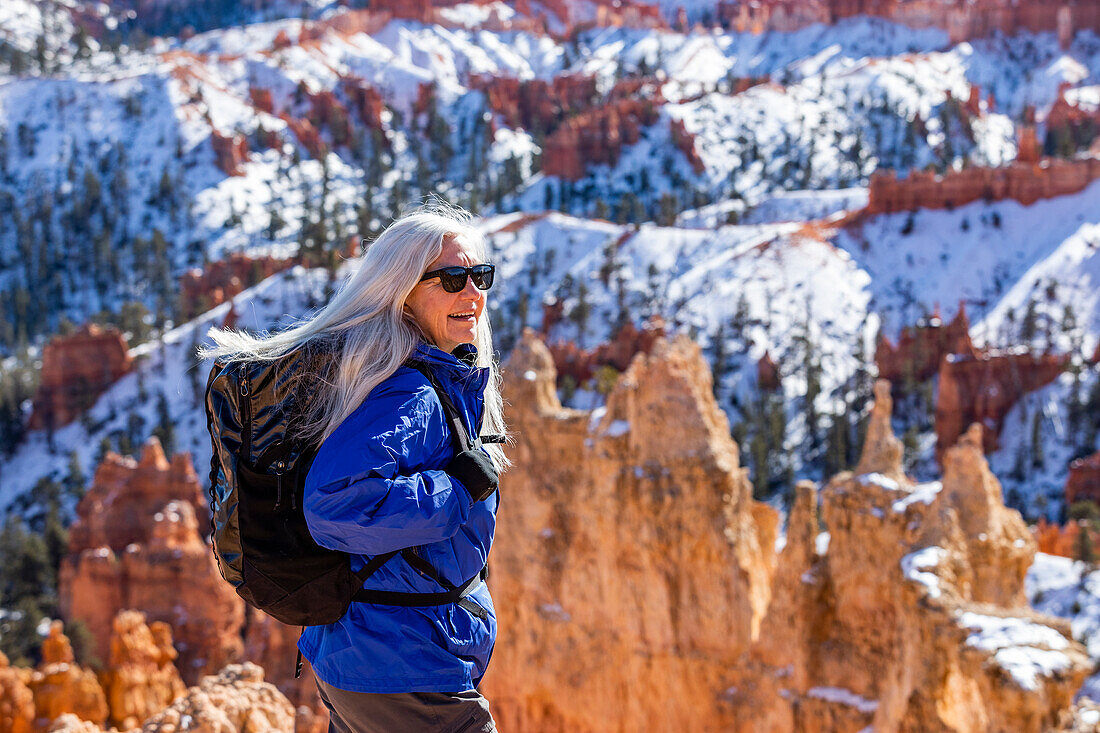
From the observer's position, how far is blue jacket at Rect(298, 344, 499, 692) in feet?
7.88

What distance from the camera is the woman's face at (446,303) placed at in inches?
109

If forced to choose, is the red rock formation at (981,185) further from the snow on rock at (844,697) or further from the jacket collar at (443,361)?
the jacket collar at (443,361)

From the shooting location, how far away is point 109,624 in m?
23.5

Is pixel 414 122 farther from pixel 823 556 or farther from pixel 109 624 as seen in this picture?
pixel 823 556

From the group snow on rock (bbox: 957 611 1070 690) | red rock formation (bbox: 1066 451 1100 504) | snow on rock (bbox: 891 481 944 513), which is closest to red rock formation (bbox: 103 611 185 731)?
snow on rock (bbox: 891 481 944 513)

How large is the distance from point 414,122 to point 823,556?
9351cm

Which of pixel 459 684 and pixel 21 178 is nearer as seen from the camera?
pixel 459 684

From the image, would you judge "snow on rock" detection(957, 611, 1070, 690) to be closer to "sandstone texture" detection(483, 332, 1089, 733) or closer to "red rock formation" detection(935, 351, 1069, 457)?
"sandstone texture" detection(483, 332, 1089, 733)

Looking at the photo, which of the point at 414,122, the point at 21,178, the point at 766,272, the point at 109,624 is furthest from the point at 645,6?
the point at 109,624

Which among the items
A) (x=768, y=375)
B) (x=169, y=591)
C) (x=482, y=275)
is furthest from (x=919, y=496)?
(x=768, y=375)

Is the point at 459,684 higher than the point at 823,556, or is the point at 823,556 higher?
the point at 459,684

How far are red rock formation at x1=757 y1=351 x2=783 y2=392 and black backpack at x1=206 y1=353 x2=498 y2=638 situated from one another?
4280cm

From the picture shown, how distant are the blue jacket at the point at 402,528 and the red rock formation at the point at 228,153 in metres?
87.3

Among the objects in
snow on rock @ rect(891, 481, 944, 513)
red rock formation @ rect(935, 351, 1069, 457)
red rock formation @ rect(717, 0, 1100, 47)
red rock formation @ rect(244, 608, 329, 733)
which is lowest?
red rock formation @ rect(935, 351, 1069, 457)
